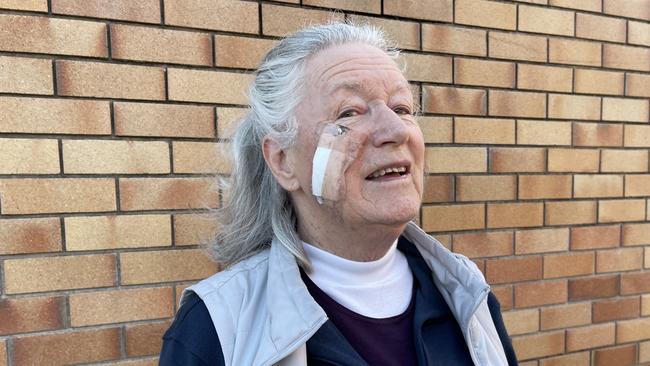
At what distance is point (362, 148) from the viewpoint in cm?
130

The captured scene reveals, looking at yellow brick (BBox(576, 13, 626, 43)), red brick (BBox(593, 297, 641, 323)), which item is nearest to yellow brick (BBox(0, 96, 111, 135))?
yellow brick (BBox(576, 13, 626, 43))

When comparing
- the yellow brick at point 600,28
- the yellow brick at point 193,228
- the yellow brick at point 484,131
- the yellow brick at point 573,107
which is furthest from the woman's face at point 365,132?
the yellow brick at point 600,28

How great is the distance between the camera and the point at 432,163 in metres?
2.31

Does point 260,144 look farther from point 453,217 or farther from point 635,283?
point 635,283

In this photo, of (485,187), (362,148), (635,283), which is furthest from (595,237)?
(362,148)

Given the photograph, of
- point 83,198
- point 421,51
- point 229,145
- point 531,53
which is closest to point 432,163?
point 421,51

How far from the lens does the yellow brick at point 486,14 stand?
2330 mm

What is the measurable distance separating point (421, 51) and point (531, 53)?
64 centimetres

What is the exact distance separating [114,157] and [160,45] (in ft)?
1.52

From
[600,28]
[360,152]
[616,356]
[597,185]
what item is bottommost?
[616,356]

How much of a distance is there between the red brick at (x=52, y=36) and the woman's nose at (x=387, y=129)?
1106 millimetres

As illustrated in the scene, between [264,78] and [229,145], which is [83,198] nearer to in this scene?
[229,145]

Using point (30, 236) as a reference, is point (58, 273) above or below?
below

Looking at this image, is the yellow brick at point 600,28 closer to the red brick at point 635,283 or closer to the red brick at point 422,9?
the red brick at point 422,9
